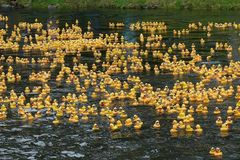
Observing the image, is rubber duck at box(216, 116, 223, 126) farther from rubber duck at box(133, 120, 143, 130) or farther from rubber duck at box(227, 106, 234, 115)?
rubber duck at box(133, 120, 143, 130)

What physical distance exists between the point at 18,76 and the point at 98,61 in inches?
397

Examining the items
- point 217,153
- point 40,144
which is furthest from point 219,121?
point 40,144

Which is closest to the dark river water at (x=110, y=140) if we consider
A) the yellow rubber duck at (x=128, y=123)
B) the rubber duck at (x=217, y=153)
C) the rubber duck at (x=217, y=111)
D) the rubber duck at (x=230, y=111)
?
the rubber duck at (x=217, y=153)

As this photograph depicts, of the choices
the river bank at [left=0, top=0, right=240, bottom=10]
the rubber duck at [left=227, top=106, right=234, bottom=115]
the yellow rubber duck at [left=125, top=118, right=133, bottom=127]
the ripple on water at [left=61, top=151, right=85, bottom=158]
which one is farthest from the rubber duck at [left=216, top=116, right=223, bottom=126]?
the river bank at [left=0, top=0, right=240, bottom=10]

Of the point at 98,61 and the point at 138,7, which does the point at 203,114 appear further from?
the point at 138,7

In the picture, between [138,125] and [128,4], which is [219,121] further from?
[128,4]

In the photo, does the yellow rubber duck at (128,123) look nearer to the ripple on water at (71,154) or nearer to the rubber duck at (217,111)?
the ripple on water at (71,154)

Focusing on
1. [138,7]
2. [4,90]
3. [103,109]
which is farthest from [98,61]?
[138,7]

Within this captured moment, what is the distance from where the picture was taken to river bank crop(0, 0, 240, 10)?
9931 cm

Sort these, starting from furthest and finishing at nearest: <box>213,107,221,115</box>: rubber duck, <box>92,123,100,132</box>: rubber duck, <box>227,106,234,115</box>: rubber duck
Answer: <box>213,107,221,115</box>: rubber duck, <box>227,106,234,115</box>: rubber duck, <box>92,123,100,132</box>: rubber duck

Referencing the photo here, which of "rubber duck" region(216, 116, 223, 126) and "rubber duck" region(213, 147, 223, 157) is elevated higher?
"rubber duck" region(216, 116, 223, 126)

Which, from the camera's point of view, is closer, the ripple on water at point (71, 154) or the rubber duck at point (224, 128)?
the ripple on water at point (71, 154)

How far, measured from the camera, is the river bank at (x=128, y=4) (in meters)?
99.3

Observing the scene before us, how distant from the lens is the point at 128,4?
108 meters
